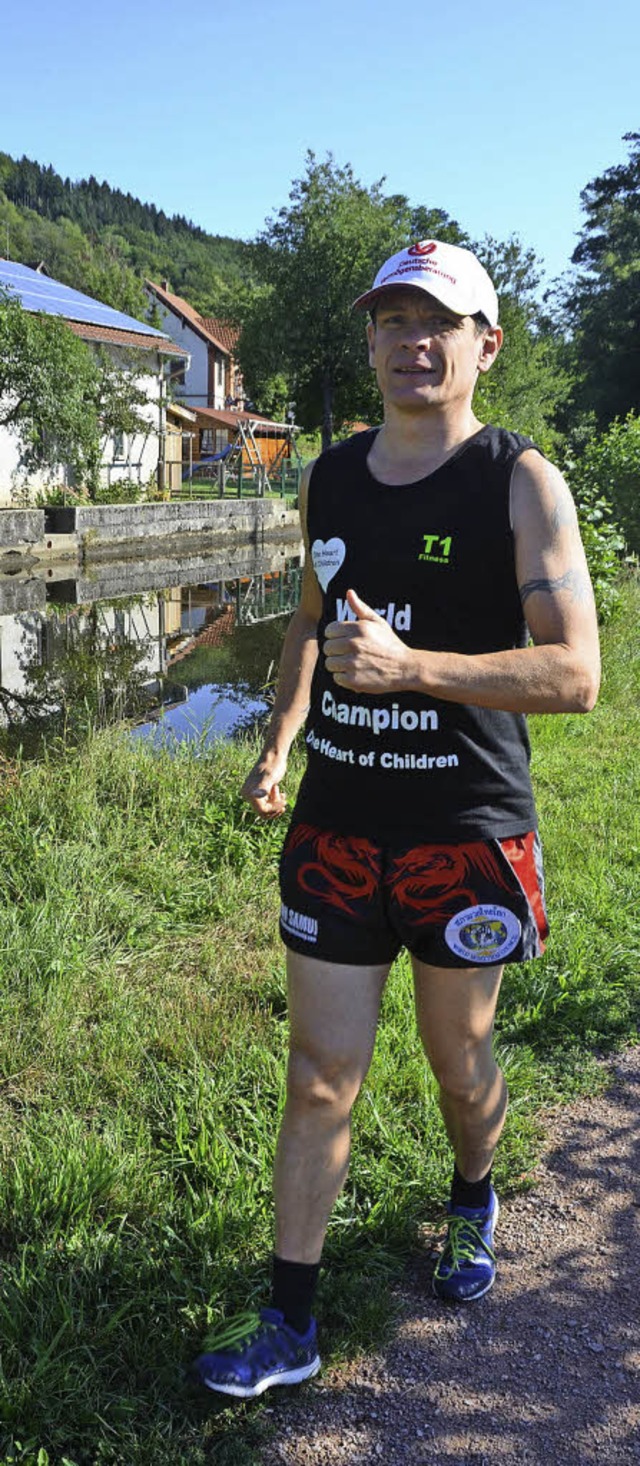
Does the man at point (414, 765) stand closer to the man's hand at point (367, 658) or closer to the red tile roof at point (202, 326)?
the man's hand at point (367, 658)

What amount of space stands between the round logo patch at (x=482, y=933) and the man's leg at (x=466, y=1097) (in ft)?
0.13

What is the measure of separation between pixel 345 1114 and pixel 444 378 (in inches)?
56.2

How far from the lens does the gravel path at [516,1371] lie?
2.14 meters

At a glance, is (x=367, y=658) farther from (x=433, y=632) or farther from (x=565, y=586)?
(x=565, y=586)

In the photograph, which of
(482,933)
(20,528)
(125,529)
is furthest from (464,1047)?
(125,529)

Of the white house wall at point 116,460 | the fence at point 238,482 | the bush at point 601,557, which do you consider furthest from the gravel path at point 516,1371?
the white house wall at point 116,460

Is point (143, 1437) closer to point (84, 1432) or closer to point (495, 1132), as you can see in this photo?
point (84, 1432)

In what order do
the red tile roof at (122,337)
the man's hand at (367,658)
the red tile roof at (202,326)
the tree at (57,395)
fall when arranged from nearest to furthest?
1. the man's hand at (367,658)
2. the tree at (57,395)
3. the red tile roof at (122,337)
4. the red tile roof at (202,326)

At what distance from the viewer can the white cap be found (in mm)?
2145

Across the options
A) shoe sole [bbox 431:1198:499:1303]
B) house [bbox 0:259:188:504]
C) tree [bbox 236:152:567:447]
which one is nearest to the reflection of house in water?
house [bbox 0:259:188:504]

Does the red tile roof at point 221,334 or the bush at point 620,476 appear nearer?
the bush at point 620,476

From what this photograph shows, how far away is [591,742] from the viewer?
7.86m

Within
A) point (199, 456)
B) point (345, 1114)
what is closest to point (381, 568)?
point (345, 1114)

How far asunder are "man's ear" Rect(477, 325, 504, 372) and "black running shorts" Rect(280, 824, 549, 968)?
3.12 ft
